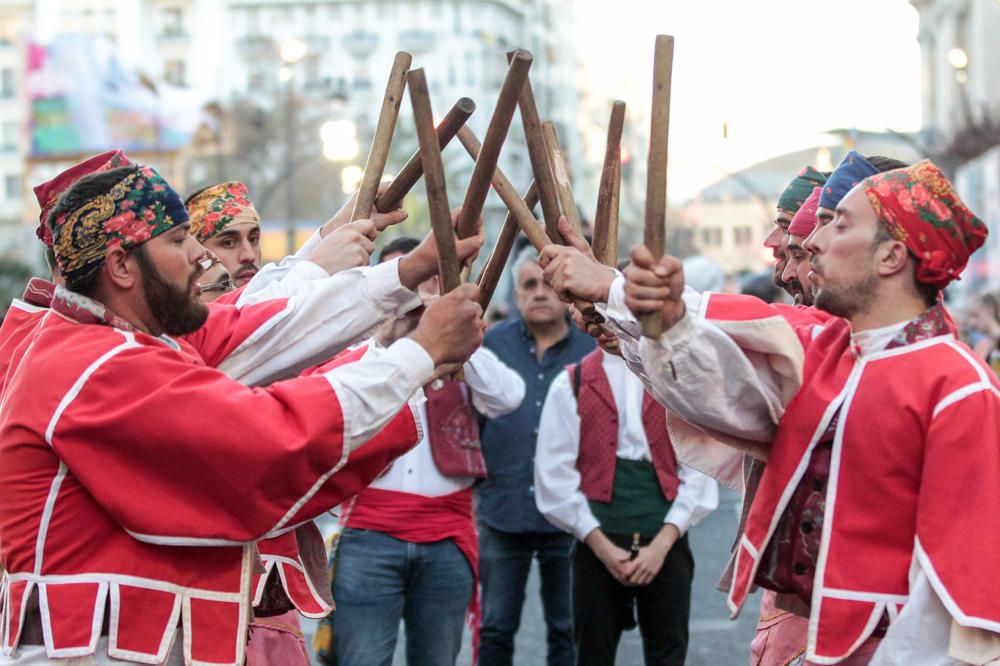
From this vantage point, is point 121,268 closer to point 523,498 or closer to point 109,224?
point 109,224

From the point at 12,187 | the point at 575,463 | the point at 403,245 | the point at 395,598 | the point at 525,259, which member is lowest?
the point at 12,187

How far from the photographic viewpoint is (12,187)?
72.2 m

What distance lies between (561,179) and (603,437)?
7.96 ft

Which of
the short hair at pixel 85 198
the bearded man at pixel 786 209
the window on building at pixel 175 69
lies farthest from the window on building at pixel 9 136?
the short hair at pixel 85 198

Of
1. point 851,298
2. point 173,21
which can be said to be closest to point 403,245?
point 851,298

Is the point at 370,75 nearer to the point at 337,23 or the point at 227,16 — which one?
the point at 337,23

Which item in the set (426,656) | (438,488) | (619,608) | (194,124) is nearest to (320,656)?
(426,656)

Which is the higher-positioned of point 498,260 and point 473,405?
point 498,260

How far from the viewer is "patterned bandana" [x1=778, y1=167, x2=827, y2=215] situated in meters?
4.89

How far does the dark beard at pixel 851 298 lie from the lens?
11.6 feet

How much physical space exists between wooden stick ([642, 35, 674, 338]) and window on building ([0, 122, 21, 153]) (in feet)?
245

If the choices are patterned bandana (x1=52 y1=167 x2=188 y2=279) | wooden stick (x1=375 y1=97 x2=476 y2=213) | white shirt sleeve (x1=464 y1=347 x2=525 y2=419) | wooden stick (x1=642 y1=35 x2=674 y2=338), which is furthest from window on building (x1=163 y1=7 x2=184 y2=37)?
wooden stick (x1=642 y1=35 x2=674 y2=338)

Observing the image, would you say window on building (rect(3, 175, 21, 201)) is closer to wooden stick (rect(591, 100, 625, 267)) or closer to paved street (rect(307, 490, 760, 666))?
paved street (rect(307, 490, 760, 666))

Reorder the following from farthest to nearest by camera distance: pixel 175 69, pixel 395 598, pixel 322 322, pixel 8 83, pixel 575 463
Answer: pixel 175 69, pixel 8 83, pixel 575 463, pixel 395 598, pixel 322 322
